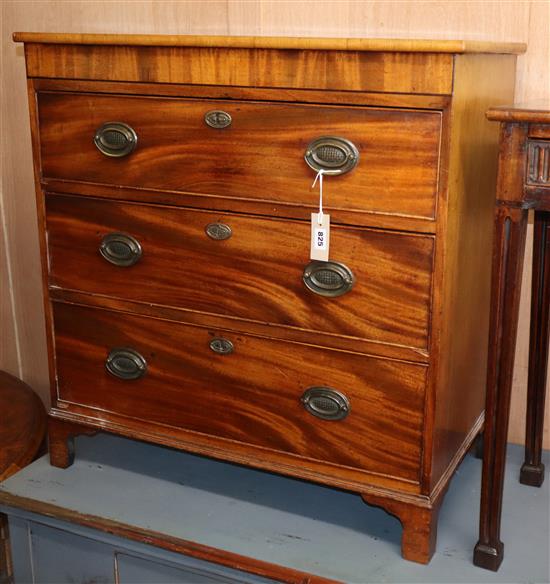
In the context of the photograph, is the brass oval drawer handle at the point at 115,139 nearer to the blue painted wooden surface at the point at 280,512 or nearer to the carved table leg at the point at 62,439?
the carved table leg at the point at 62,439

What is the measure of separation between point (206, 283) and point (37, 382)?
117cm

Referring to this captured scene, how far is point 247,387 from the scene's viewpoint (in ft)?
5.78

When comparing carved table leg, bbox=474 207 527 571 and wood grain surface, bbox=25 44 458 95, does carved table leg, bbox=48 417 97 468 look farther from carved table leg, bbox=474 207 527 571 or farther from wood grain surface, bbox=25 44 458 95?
carved table leg, bbox=474 207 527 571

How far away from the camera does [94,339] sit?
1906mm

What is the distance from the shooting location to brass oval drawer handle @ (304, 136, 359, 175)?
1.52m

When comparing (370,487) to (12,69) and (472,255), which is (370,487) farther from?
(12,69)

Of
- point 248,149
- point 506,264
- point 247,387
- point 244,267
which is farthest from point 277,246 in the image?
point 506,264

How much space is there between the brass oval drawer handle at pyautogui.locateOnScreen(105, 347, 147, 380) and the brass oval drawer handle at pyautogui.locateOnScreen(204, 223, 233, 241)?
1.11 ft

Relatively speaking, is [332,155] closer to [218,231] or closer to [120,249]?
[218,231]

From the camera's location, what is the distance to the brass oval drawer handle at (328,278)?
1588 mm

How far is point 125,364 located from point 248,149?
1.86 feet

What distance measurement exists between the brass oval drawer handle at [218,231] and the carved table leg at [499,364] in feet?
1.66

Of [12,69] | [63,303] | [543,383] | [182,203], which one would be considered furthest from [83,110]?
[543,383]

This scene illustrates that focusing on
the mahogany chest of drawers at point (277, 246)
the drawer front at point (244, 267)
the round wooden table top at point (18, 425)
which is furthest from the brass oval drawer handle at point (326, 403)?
the round wooden table top at point (18, 425)
